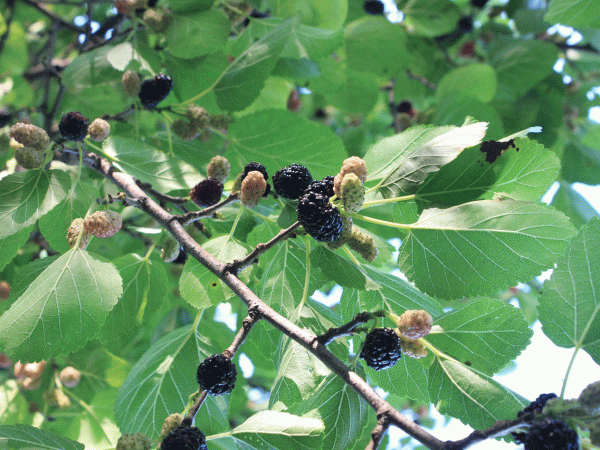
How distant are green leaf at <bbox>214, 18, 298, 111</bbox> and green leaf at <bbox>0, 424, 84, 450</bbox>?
0.86 metres

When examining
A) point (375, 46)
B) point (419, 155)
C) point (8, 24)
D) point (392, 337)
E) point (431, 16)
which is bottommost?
point (8, 24)

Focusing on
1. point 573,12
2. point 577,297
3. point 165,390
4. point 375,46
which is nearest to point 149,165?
point 165,390

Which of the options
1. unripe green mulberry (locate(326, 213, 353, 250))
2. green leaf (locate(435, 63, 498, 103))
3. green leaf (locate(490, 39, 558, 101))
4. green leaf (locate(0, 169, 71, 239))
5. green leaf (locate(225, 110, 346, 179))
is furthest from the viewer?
green leaf (locate(490, 39, 558, 101))

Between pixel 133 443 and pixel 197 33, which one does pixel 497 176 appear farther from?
pixel 197 33

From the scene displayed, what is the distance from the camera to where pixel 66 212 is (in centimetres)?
111

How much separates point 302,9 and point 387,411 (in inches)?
58.4

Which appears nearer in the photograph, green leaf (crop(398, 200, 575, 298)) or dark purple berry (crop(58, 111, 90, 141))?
green leaf (crop(398, 200, 575, 298))

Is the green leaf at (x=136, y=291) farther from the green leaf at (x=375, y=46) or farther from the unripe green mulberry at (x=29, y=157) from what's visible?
the green leaf at (x=375, y=46)

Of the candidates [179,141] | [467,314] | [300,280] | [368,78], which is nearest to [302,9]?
[368,78]

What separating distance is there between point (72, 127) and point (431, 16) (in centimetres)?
190

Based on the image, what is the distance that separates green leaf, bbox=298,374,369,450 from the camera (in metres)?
0.78

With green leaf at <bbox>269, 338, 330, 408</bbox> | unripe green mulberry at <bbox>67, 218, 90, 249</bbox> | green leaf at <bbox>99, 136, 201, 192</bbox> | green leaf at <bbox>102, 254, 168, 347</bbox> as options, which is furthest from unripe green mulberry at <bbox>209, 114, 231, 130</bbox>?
green leaf at <bbox>269, 338, 330, 408</bbox>

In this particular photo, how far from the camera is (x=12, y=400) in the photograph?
169 centimetres

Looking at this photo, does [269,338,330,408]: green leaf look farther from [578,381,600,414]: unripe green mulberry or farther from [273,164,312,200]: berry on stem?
[578,381,600,414]: unripe green mulberry
